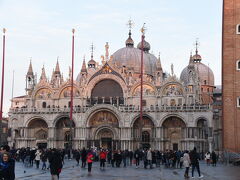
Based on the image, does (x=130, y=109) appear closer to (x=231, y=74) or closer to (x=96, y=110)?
(x=96, y=110)

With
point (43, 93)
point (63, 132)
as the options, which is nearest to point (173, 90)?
point (63, 132)

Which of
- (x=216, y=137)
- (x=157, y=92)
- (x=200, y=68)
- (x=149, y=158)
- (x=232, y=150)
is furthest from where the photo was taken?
(x=200, y=68)

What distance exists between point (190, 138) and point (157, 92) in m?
8.89

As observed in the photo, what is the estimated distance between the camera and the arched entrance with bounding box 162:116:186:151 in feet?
199

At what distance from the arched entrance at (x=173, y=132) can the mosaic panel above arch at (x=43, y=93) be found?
1886 centimetres

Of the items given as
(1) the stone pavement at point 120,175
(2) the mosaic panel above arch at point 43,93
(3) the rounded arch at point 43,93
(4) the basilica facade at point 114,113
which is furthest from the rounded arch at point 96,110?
(1) the stone pavement at point 120,175

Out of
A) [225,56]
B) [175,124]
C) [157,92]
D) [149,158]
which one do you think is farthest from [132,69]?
[149,158]

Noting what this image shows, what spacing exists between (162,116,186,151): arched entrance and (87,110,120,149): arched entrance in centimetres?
707

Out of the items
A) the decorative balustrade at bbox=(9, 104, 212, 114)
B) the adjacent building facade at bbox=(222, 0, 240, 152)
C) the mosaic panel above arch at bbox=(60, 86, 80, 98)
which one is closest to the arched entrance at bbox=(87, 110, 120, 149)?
the decorative balustrade at bbox=(9, 104, 212, 114)

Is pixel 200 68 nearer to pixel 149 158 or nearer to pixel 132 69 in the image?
pixel 132 69

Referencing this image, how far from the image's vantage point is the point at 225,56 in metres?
45.6

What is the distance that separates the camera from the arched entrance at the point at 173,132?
60781 millimetres

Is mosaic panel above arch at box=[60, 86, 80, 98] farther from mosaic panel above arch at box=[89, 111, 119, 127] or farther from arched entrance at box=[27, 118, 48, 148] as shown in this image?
mosaic panel above arch at box=[89, 111, 119, 127]

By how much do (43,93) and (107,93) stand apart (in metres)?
10.3
